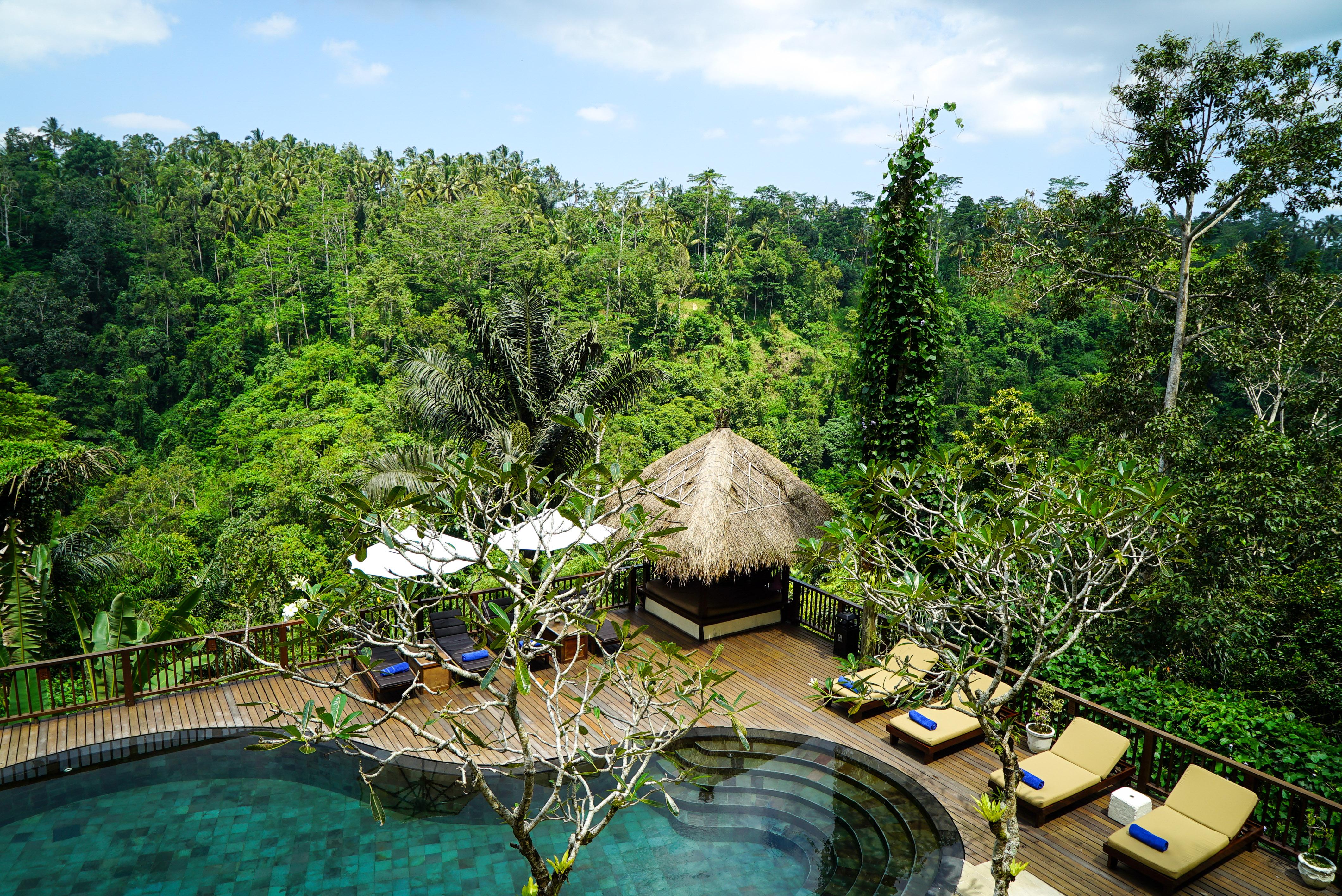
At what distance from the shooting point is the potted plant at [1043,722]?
23.7 ft

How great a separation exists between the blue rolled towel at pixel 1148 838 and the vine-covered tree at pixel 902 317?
206 inches

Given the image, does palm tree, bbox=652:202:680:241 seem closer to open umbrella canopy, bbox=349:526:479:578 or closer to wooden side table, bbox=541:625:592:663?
wooden side table, bbox=541:625:592:663

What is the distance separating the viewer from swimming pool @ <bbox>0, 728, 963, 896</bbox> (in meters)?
5.80

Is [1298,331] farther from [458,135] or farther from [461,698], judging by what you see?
[458,135]

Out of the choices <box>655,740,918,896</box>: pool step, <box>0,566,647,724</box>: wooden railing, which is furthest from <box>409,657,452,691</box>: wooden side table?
<box>655,740,918,896</box>: pool step

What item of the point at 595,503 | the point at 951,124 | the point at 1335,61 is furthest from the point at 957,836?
the point at 1335,61

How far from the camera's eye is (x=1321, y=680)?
8562 millimetres

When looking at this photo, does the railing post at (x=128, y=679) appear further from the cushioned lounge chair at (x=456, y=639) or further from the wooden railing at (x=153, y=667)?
the cushioned lounge chair at (x=456, y=639)

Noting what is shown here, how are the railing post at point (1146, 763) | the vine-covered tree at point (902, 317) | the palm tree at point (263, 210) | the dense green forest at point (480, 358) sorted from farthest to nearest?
1. the palm tree at point (263, 210)
2. the dense green forest at point (480, 358)
3. the vine-covered tree at point (902, 317)
4. the railing post at point (1146, 763)

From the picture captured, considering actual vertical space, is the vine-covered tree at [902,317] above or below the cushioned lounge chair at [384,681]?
above

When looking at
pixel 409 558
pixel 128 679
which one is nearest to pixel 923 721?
pixel 409 558

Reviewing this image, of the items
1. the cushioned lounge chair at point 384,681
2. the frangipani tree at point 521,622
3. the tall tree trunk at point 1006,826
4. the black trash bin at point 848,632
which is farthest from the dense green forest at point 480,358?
the tall tree trunk at point 1006,826

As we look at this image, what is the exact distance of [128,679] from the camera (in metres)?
7.84

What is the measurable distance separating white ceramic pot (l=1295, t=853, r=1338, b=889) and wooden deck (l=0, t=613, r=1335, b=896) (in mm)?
77
